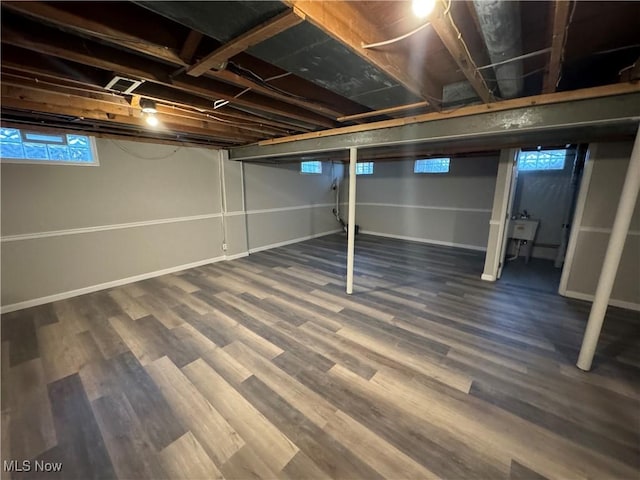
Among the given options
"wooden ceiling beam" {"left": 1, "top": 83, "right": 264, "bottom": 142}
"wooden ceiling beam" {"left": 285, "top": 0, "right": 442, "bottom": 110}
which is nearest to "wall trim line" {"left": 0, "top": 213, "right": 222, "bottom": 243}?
"wooden ceiling beam" {"left": 1, "top": 83, "right": 264, "bottom": 142}

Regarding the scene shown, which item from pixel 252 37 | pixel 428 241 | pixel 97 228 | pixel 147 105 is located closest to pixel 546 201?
pixel 428 241

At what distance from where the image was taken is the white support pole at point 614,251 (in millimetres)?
1759

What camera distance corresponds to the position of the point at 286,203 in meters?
6.36

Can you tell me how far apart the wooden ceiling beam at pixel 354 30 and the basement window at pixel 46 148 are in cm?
395

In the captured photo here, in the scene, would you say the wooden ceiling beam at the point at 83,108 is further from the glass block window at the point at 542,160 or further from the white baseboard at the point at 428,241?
the glass block window at the point at 542,160

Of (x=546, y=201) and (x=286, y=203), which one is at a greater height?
(x=546, y=201)

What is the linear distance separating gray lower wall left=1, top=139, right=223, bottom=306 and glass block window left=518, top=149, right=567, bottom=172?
6.39 meters

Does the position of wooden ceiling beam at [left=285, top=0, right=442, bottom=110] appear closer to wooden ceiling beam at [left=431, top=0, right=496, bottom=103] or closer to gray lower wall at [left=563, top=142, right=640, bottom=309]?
wooden ceiling beam at [left=431, top=0, right=496, bottom=103]

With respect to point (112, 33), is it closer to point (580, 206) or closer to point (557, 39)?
point (557, 39)

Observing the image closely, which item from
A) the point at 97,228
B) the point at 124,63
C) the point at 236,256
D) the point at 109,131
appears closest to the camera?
the point at 124,63

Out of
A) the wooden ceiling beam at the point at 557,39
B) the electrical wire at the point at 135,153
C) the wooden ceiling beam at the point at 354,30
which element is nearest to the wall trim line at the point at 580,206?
the wooden ceiling beam at the point at 557,39

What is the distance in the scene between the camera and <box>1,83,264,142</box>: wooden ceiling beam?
2.08 m

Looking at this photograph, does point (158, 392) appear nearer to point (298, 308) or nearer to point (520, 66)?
point (298, 308)

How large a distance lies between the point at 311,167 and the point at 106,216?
15.6ft
